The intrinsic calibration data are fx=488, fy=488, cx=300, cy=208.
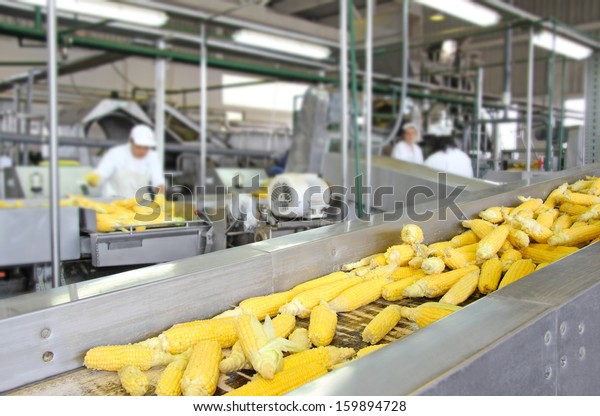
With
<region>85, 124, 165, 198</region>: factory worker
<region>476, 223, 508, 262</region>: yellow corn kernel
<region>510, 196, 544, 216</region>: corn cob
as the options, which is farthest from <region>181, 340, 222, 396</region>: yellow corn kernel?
<region>85, 124, 165, 198</region>: factory worker

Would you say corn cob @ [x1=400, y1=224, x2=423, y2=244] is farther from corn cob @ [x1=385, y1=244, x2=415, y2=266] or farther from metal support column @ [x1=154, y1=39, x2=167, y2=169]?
metal support column @ [x1=154, y1=39, x2=167, y2=169]

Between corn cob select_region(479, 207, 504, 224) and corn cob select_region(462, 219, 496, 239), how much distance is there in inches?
1.5

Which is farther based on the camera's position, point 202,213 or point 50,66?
point 202,213

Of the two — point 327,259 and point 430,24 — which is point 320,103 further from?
point 430,24

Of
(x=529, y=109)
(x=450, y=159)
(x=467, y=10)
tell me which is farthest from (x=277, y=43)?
(x=529, y=109)

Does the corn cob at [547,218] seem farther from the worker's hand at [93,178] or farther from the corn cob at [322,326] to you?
the worker's hand at [93,178]

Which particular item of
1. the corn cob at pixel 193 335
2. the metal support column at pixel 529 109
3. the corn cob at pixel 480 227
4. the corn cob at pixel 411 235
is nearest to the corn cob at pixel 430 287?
the corn cob at pixel 411 235

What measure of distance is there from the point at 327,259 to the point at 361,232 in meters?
0.19

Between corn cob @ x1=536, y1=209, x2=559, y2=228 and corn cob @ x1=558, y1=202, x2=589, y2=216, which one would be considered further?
corn cob @ x1=558, y1=202, x2=589, y2=216

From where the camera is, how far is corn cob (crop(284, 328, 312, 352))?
1.25m

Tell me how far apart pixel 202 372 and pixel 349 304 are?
561 mm

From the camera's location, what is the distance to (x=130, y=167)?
4.88 meters

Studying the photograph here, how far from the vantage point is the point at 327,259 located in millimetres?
1782
